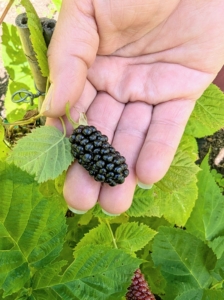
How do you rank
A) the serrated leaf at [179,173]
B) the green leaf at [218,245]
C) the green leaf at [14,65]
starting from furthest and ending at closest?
the green leaf at [14,65], the green leaf at [218,245], the serrated leaf at [179,173]

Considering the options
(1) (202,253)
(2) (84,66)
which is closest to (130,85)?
(2) (84,66)

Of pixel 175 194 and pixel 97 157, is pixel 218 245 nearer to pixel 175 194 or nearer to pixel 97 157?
pixel 175 194

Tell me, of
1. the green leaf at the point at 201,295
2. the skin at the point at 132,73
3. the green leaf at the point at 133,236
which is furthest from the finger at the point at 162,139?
the green leaf at the point at 201,295

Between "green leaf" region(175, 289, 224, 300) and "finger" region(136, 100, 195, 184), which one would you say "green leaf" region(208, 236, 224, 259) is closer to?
"green leaf" region(175, 289, 224, 300)

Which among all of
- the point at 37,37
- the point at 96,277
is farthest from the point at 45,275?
the point at 37,37

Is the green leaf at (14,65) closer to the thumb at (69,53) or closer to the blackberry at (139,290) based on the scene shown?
the thumb at (69,53)

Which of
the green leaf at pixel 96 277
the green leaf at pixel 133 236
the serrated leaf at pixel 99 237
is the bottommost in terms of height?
the green leaf at pixel 133 236

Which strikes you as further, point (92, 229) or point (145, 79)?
point (145, 79)

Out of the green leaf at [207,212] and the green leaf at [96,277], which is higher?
the green leaf at [96,277]
